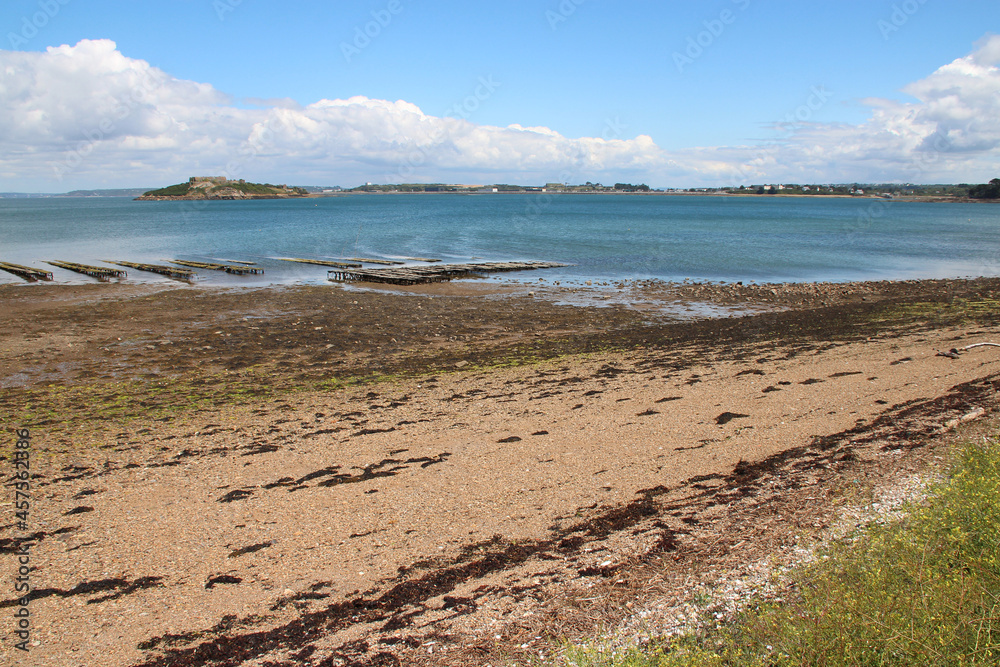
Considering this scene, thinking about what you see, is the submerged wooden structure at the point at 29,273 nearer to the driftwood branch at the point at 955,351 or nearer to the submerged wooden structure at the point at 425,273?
the submerged wooden structure at the point at 425,273

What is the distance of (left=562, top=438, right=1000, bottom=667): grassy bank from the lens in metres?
3.97

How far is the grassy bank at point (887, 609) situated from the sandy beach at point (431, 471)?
1.78 feet

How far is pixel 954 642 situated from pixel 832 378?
10.6 metres

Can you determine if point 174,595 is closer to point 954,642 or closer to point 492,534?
point 492,534

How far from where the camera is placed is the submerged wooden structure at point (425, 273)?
3447 cm

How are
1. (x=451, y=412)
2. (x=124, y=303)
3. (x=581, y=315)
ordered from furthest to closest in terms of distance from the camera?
(x=124, y=303) → (x=581, y=315) → (x=451, y=412)

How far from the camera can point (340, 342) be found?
758 inches

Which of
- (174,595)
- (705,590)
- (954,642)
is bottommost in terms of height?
(174,595)

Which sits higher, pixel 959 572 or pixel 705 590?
pixel 959 572

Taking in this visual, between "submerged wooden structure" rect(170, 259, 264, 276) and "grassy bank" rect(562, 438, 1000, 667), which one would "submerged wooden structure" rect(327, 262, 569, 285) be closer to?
"submerged wooden structure" rect(170, 259, 264, 276)

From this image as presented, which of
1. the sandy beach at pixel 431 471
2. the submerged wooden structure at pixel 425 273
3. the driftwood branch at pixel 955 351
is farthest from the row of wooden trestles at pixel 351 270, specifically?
the driftwood branch at pixel 955 351

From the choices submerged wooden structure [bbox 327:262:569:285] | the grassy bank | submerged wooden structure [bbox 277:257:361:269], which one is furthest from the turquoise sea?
the grassy bank

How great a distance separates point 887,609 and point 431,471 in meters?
6.52

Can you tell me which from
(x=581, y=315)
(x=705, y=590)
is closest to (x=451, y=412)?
(x=705, y=590)
